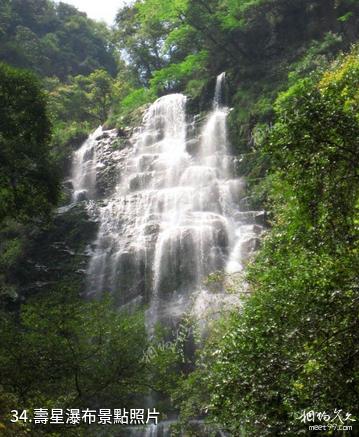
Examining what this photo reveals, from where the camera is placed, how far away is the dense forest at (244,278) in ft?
17.3

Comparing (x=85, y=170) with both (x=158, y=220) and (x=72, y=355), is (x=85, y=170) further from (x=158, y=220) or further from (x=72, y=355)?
(x=72, y=355)

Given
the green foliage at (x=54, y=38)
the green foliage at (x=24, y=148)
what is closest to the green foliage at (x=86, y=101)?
the green foliage at (x=54, y=38)

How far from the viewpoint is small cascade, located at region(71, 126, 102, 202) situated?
2597 cm

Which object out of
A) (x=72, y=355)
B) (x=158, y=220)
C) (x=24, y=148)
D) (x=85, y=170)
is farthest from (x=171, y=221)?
(x=72, y=355)

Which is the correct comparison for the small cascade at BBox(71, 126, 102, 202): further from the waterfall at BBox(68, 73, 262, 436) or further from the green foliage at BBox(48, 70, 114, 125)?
the green foliage at BBox(48, 70, 114, 125)

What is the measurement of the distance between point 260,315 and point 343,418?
2.34 m

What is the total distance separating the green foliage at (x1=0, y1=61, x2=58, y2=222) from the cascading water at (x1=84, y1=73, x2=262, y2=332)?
5.77 meters

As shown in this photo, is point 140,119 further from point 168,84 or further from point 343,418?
point 343,418

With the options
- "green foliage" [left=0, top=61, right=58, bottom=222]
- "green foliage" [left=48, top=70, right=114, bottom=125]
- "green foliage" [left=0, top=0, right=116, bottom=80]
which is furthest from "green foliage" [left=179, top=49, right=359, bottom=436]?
"green foliage" [left=0, top=0, right=116, bottom=80]

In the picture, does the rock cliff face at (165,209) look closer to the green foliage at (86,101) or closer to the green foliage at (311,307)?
the green foliage at (86,101)

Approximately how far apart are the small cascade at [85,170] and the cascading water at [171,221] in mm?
108

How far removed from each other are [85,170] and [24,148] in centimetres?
1478

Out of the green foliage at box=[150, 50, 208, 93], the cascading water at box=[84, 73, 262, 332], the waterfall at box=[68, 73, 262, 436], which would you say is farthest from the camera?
the green foliage at box=[150, 50, 208, 93]

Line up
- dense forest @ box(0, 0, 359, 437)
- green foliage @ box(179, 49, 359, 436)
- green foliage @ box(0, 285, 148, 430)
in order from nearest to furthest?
green foliage @ box(179, 49, 359, 436), dense forest @ box(0, 0, 359, 437), green foliage @ box(0, 285, 148, 430)
